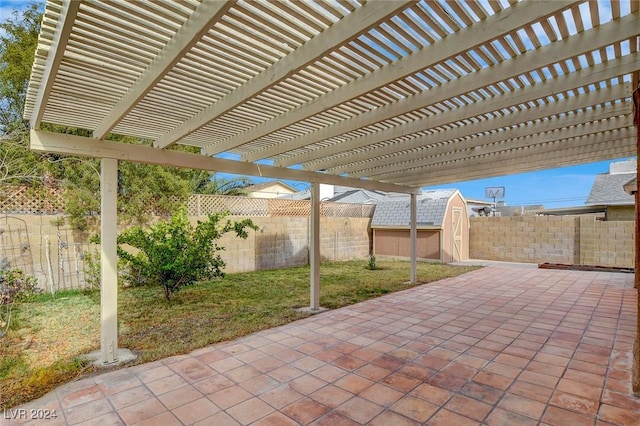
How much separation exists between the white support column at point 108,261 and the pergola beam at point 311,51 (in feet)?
3.99

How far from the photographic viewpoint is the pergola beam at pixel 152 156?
3367 millimetres

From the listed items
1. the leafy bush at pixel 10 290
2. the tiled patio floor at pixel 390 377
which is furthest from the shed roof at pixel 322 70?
the leafy bush at pixel 10 290

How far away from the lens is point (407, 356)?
3.72 m

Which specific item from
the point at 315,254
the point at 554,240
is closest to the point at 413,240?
the point at 315,254

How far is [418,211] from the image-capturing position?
13773 mm

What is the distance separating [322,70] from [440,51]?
896 mm

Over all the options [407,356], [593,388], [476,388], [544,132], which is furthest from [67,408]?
[544,132]

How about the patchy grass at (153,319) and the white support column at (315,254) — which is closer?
the patchy grass at (153,319)

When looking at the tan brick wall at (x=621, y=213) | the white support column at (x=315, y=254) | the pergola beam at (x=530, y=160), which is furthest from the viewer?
the tan brick wall at (x=621, y=213)

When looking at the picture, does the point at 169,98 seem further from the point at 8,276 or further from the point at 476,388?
the point at 8,276

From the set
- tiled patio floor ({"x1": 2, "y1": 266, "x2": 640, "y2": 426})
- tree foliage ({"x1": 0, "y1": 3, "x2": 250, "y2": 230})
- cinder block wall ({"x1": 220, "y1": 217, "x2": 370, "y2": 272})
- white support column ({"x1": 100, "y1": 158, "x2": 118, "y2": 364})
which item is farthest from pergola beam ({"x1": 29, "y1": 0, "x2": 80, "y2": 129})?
cinder block wall ({"x1": 220, "y1": 217, "x2": 370, "y2": 272})

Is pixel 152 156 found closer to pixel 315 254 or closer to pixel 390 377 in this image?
pixel 315 254

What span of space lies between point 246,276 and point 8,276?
499cm

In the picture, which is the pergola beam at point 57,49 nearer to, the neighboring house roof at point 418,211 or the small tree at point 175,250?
the small tree at point 175,250
